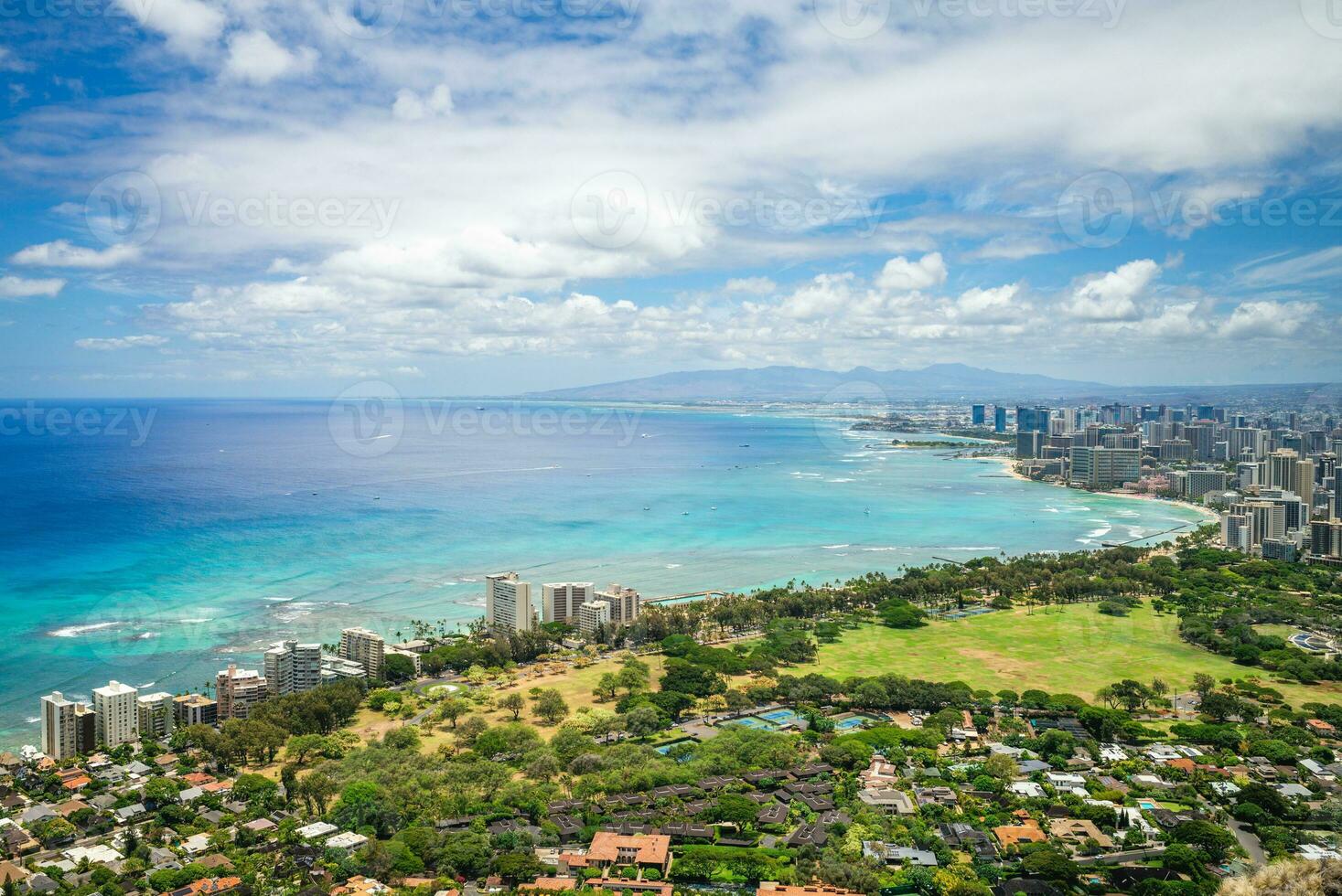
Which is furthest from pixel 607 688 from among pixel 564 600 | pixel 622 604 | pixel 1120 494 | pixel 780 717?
pixel 1120 494

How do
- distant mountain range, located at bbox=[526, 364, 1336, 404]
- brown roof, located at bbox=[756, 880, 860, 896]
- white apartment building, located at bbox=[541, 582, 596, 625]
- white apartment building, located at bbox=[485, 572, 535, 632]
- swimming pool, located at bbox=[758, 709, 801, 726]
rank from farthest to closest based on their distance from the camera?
distant mountain range, located at bbox=[526, 364, 1336, 404], white apartment building, located at bbox=[541, 582, 596, 625], white apartment building, located at bbox=[485, 572, 535, 632], swimming pool, located at bbox=[758, 709, 801, 726], brown roof, located at bbox=[756, 880, 860, 896]

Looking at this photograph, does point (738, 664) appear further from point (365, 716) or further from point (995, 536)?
point (995, 536)

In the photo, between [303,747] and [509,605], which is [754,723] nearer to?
[303,747]

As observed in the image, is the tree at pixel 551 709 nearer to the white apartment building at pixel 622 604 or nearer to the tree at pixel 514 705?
the tree at pixel 514 705

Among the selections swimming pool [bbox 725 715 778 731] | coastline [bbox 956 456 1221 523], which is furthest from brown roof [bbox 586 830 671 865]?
coastline [bbox 956 456 1221 523]

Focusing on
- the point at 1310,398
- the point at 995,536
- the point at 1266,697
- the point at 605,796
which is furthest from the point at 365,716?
the point at 1310,398

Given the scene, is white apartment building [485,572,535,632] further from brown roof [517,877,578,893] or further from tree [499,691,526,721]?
brown roof [517,877,578,893]

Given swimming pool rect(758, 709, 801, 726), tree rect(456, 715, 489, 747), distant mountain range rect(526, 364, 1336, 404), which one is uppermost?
distant mountain range rect(526, 364, 1336, 404)
